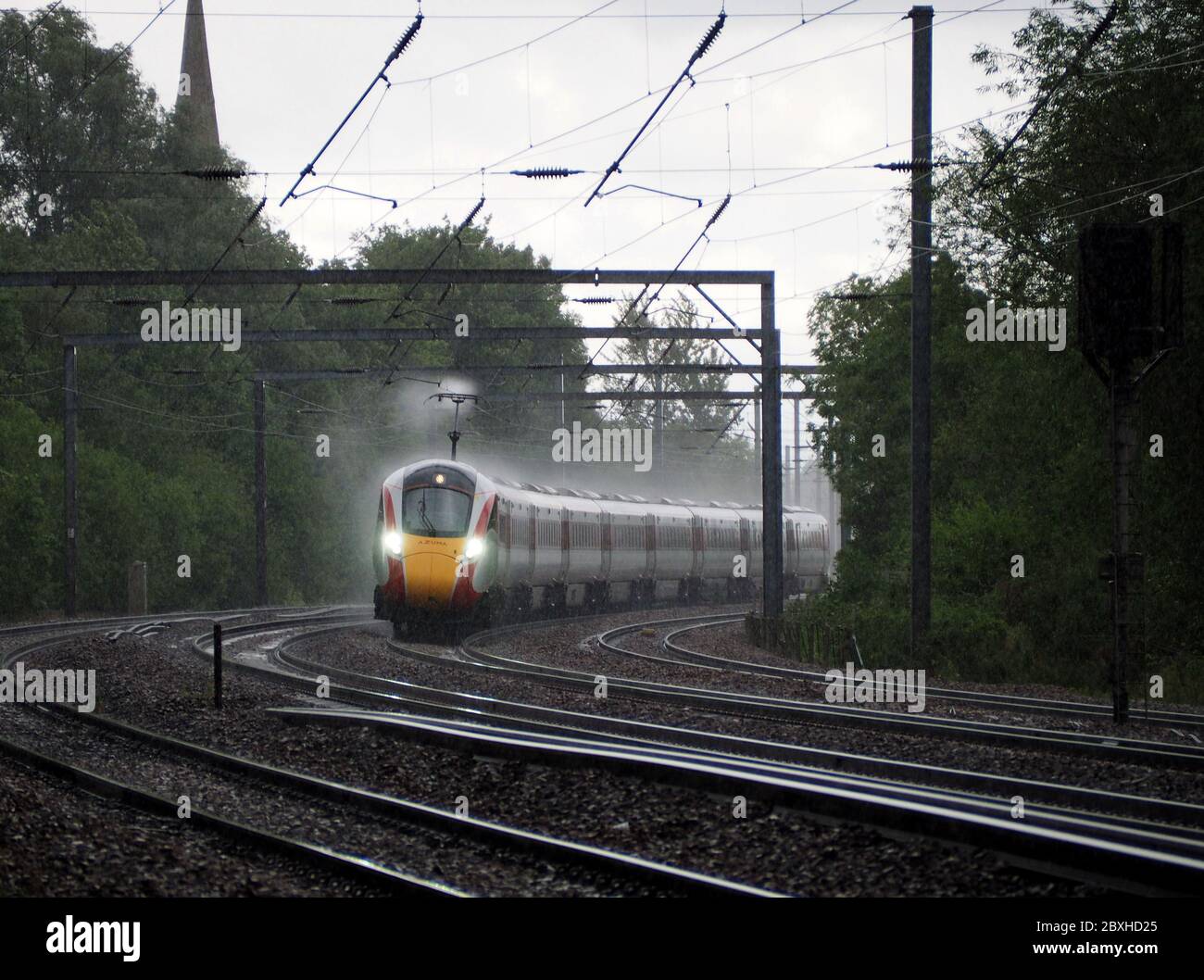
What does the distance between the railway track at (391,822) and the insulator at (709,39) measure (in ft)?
28.6

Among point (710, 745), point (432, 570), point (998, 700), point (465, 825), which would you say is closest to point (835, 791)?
point (465, 825)

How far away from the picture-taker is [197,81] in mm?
65750

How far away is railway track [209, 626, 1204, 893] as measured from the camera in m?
7.07

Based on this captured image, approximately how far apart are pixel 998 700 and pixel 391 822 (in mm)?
9028

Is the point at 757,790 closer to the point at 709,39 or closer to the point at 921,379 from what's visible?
the point at 709,39

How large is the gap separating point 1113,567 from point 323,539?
41304 millimetres

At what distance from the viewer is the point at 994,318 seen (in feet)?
85.8

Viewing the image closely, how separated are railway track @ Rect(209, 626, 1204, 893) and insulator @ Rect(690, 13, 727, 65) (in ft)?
23.3

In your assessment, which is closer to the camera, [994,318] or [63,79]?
[994,318]

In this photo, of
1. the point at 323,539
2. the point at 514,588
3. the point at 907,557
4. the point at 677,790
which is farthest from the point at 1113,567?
the point at 323,539

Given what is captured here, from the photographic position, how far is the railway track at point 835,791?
7074 millimetres

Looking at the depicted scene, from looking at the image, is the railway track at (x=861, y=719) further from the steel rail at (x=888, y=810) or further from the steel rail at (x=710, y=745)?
the steel rail at (x=888, y=810)

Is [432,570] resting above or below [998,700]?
above
